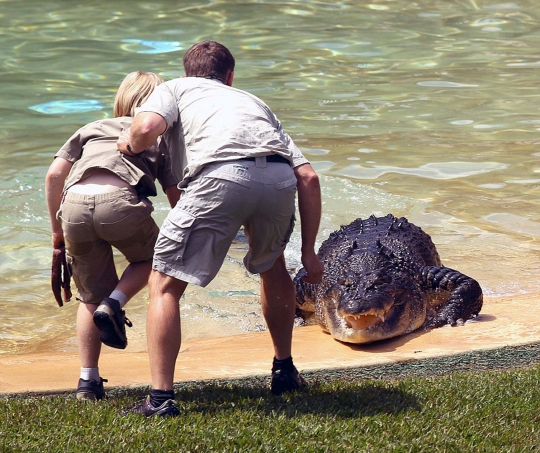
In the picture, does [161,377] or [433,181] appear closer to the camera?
[161,377]

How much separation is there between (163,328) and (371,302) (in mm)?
2361

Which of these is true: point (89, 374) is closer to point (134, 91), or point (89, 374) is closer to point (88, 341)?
point (88, 341)

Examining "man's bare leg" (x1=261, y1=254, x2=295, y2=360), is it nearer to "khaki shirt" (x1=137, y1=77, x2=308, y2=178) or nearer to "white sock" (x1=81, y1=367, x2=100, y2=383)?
"khaki shirt" (x1=137, y1=77, x2=308, y2=178)

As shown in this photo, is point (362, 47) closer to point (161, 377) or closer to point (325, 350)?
point (325, 350)

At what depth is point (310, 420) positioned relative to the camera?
413 centimetres

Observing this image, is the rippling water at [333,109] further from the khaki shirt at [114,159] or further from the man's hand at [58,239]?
the khaki shirt at [114,159]

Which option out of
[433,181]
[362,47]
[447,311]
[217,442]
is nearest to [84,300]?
[217,442]

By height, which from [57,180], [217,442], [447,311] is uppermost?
[57,180]

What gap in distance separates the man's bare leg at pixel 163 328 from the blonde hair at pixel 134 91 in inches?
42.9

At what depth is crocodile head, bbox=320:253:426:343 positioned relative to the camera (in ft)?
19.5

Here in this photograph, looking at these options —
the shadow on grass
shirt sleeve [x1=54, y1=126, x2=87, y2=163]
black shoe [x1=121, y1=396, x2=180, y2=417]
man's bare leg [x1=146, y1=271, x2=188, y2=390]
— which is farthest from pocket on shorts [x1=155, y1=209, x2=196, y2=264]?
shirt sleeve [x1=54, y1=126, x2=87, y2=163]

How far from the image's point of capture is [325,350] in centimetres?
592

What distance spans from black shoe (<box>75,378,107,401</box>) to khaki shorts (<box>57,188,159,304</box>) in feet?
1.36

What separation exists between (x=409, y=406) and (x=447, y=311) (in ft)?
7.95
